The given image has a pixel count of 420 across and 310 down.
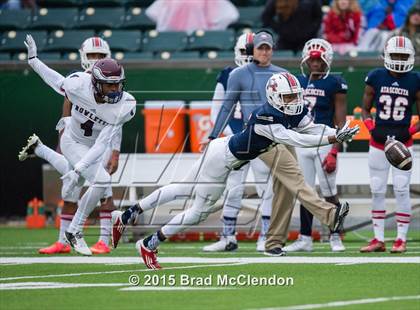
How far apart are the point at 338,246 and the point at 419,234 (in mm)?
2225

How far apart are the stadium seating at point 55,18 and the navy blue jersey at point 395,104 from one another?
6.32m

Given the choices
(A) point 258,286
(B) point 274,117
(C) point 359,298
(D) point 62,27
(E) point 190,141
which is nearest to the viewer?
(C) point 359,298

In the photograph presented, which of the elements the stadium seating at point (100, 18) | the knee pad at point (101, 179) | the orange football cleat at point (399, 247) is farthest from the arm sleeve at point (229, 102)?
the stadium seating at point (100, 18)

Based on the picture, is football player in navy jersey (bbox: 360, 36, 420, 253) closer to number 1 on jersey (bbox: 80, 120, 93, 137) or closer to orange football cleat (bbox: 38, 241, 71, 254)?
number 1 on jersey (bbox: 80, 120, 93, 137)

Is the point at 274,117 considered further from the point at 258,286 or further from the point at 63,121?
the point at 63,121

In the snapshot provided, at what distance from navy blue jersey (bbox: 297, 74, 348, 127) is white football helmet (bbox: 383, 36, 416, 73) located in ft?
1.56

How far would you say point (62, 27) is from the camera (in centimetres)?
1445

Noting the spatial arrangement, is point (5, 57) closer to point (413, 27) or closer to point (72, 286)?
point (413, 27)

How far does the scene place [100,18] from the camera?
14.5 m

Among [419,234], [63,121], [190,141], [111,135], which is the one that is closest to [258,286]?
[111,135]

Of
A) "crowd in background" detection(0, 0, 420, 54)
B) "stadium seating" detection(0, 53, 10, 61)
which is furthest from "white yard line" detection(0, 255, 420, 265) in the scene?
"stadium seating" detection(0, 53, 10, 61)

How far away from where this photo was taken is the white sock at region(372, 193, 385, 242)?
30.2 ft

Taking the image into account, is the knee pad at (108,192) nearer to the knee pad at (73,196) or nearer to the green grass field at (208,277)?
the knee pad at (73,196)

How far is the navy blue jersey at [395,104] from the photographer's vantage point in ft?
29.8
